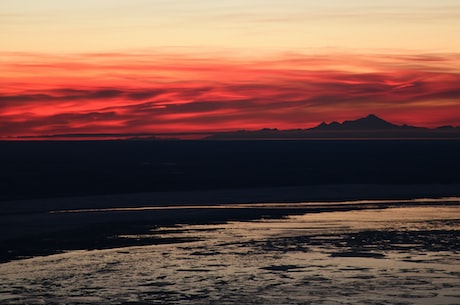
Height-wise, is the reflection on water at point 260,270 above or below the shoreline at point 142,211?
below

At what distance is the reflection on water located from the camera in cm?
1969

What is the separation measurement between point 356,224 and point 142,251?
31.0ft

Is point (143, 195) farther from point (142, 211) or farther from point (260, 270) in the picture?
point (260, 270)

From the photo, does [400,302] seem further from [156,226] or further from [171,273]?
[156,226]

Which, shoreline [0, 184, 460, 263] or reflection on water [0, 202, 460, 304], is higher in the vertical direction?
shoreline [0, 184, 460, 263]

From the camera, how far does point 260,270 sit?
898 inches

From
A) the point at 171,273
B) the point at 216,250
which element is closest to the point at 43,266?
the point at 171,273

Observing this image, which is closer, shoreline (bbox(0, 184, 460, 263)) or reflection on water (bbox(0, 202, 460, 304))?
reflection on water (bbox(0, 202, 460, 304))

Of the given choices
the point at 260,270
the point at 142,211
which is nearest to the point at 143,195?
the point at 142,211

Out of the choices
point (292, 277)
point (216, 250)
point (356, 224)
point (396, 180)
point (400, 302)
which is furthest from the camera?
point (396, 180)

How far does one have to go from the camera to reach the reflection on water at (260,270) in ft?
64.6

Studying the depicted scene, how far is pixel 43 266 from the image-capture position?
23375mm

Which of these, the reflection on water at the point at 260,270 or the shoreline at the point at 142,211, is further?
the shoreline at the point at 142,211

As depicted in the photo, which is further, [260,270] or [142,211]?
[142,211]
